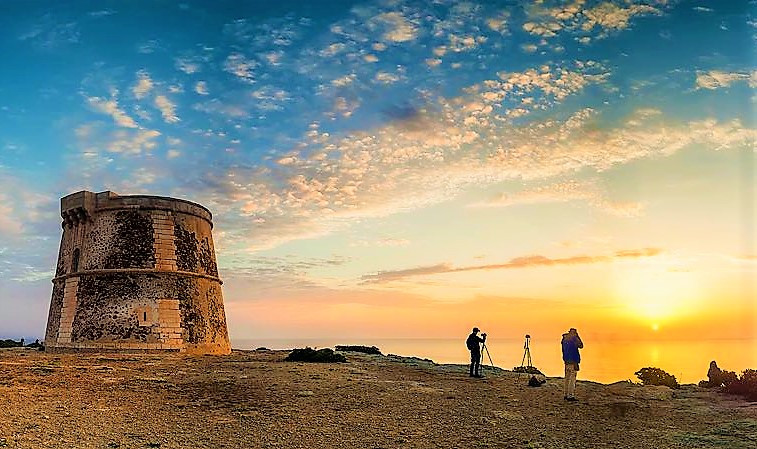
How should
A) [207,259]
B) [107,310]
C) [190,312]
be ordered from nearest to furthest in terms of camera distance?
[107,310] → [190,312] → [207,259]

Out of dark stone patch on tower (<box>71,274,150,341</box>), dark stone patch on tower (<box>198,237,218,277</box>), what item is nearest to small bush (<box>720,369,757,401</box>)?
dark stone patch on tower (<box>71,274,150,341</box>)

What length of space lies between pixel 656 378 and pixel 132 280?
88.2 ft

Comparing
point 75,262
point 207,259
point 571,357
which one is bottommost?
point 571,357

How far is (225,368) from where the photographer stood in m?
23.6

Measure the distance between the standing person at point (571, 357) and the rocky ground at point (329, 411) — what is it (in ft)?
1.53

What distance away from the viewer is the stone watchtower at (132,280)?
31219 mm

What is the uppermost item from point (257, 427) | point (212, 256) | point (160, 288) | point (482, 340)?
point (212, 256)

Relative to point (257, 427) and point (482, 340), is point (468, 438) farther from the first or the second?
point (482, 340)

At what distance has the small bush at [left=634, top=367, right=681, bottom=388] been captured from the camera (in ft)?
89.5

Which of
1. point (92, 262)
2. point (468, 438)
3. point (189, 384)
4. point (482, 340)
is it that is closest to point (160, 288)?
point (92, 262)

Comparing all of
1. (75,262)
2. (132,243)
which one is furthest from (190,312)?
(75,262)

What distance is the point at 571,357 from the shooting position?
19.2 meters

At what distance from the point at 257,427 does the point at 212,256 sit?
2492cm

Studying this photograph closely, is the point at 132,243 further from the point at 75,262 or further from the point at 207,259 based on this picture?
the point at 207,259
